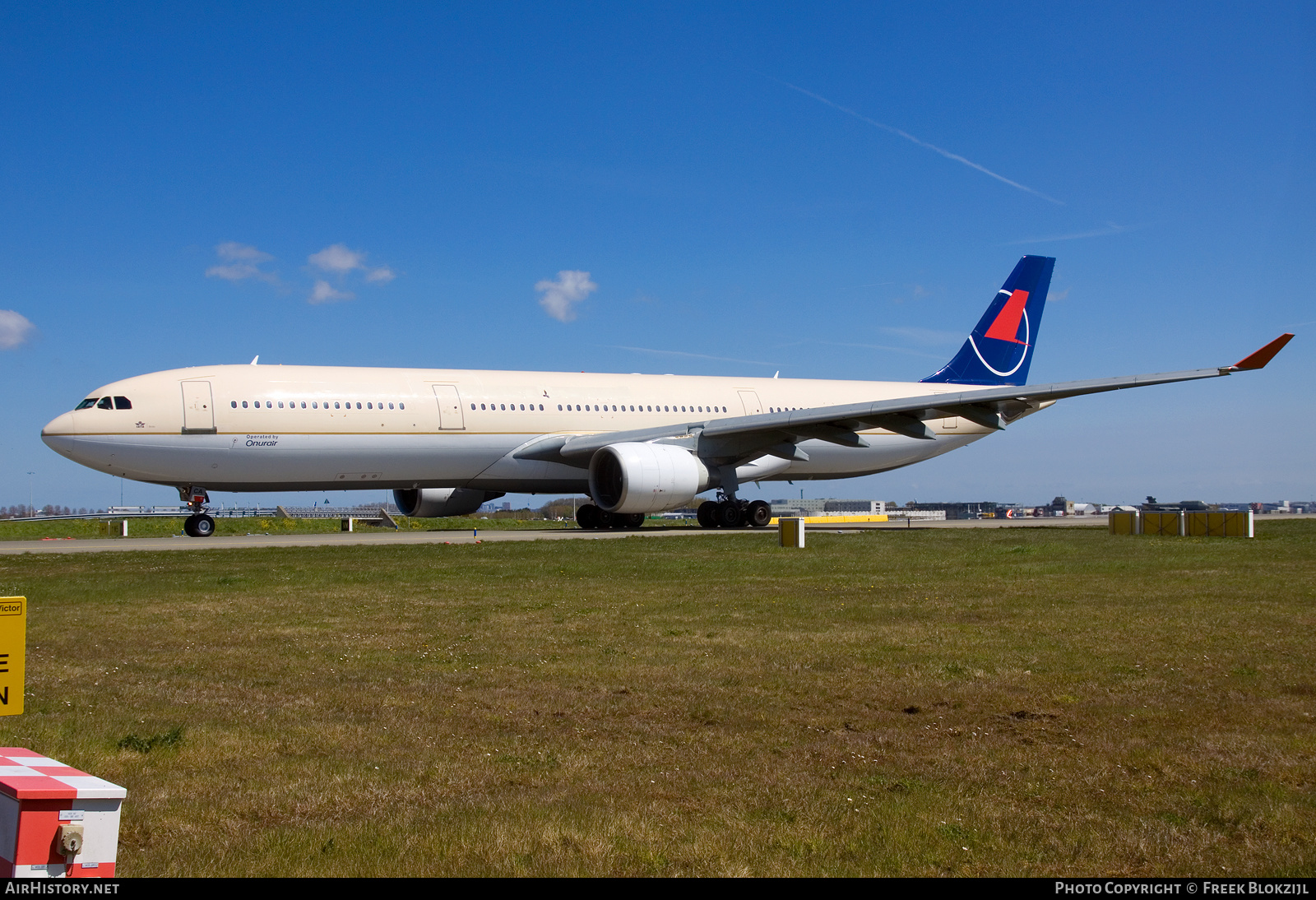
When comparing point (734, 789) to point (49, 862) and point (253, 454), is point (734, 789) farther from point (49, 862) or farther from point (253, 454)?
point (253, 454)

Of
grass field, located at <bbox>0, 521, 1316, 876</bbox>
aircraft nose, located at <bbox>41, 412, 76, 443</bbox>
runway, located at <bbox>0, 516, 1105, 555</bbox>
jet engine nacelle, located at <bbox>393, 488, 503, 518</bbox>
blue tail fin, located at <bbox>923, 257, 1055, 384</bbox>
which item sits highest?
blue tail fin, located at <bbox>923, 257, 1055, 384</bbox>

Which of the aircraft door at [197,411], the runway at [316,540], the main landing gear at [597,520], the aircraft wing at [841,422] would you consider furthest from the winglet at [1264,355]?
the aircraft door at [197,411]

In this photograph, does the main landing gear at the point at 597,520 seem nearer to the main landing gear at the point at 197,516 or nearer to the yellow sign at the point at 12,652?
the main landing gear at the point at 197,516

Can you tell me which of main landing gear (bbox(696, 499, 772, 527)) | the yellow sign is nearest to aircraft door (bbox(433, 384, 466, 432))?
main landing gear (bbox(696, 499, 772, 527))

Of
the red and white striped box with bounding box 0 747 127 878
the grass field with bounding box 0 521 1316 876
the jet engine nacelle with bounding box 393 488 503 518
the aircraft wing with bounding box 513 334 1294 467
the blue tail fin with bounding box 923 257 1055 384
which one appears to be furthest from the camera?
the blue tail fin with bounding box 923 257 1055 384

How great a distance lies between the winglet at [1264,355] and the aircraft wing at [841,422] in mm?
18

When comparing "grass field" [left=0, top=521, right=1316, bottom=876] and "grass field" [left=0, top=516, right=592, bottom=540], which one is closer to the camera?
"grass field" [left=0, top=521, right=1316, bottom=876]

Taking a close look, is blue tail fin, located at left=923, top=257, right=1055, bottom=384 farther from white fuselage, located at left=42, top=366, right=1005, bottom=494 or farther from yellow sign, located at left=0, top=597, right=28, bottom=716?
yellow sign, located at left=0, top=597, right=28, bottom=716

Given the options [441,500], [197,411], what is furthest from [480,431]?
[197,411]

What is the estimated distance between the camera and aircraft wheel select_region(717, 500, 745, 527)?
29.4m

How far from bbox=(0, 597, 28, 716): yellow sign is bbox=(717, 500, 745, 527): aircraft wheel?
25.0 metres

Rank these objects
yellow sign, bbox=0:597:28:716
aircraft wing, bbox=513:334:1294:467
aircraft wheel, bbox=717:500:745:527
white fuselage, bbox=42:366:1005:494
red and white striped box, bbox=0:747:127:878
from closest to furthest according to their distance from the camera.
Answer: red and white striped box, bbox=0:747:127:878 < yellow sign, bbox=0:597:28:716 < white fuselage, bbox=42:366:1005:494 < aircraft wing, bbox=513:334:1294:467 < aircraft wheel, bbox=717:500:745:527

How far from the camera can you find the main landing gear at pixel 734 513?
1158 inches

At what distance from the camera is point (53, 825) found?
3.45 metres
